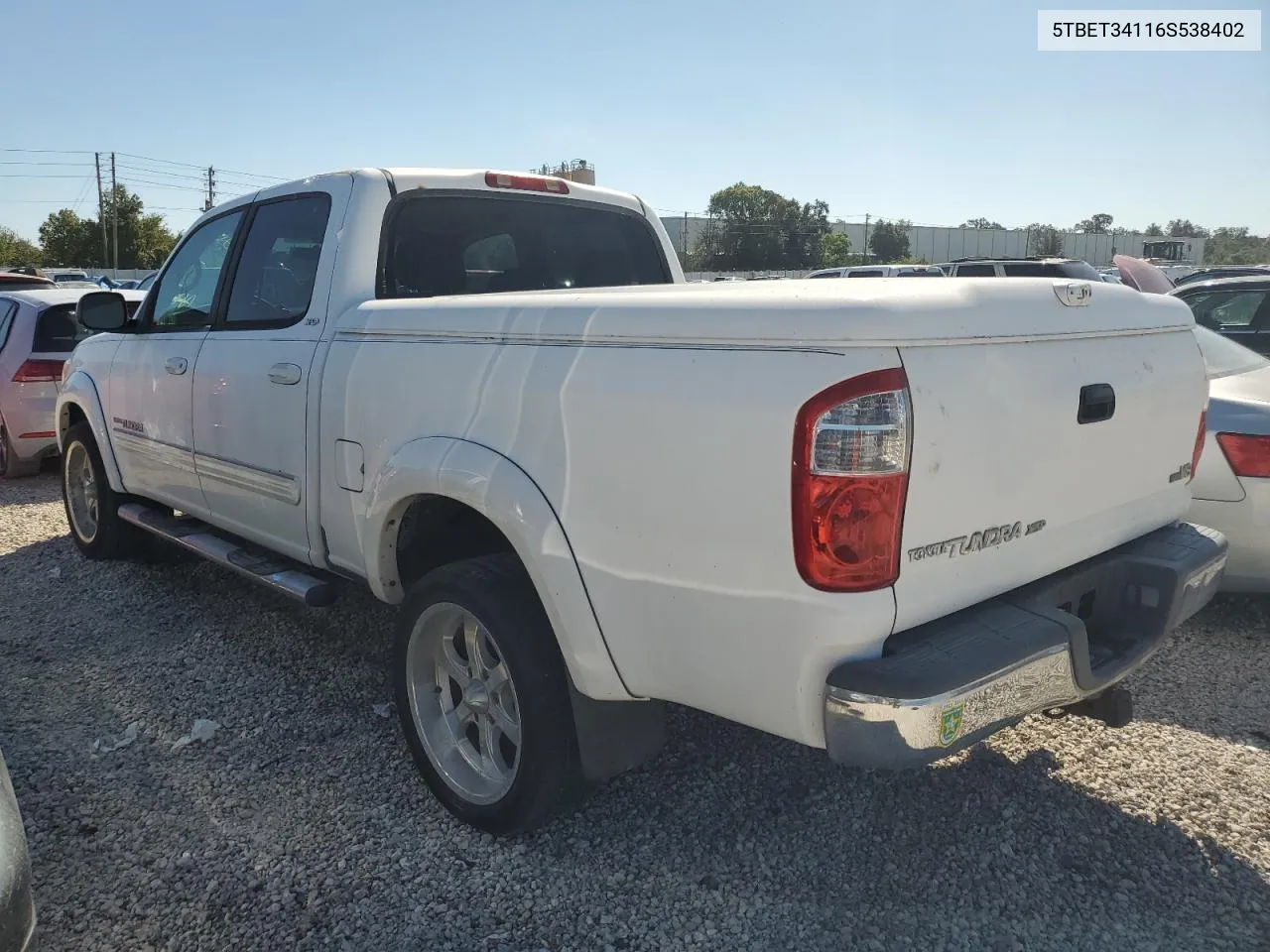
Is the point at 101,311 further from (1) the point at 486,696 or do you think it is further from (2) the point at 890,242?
(2) the point at 890,242

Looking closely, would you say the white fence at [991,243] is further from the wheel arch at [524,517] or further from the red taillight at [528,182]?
the wheel arch at [524,517]

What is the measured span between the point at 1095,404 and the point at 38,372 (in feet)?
27.4

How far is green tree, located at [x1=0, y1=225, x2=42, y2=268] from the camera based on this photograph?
71750 millimetres

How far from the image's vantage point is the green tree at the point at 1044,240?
214 feet

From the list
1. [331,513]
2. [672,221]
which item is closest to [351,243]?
[331,513]

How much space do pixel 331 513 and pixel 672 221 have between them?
68.3 m

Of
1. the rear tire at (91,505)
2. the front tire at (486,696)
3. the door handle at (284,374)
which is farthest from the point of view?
the rear tire at (91,505)

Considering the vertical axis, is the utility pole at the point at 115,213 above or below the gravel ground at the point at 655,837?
above

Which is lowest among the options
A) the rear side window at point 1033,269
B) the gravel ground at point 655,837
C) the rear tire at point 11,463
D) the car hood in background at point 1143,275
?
the gravel ground at point 655,837

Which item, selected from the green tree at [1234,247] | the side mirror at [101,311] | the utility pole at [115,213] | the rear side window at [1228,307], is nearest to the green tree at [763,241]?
the green tree at [1234,247]

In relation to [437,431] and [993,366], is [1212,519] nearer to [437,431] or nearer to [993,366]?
[993,366]

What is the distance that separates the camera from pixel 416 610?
9.61 feet

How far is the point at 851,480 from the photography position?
1926mm

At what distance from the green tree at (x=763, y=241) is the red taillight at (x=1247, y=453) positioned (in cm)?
6809
